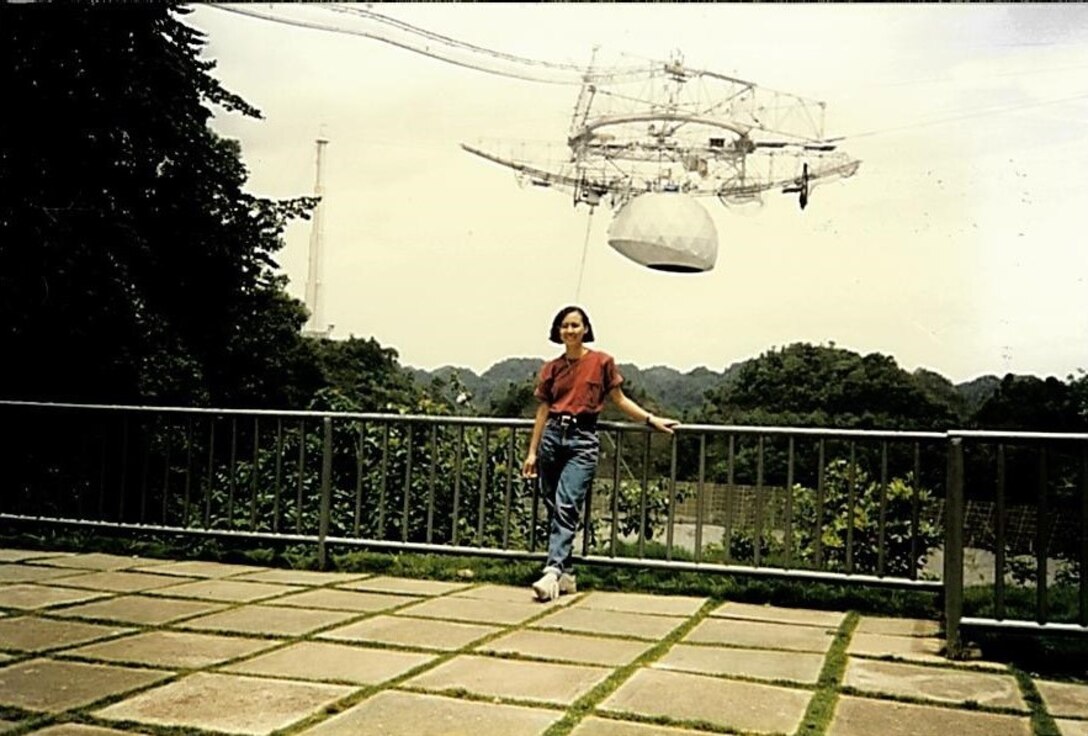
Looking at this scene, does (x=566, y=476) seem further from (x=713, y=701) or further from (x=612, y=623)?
(x=713, y=701)

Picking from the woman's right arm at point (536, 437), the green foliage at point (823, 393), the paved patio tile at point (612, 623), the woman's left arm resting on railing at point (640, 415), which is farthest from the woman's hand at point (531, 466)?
the green foliage at point (823, 393)

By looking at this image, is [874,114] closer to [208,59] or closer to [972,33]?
[972,33]

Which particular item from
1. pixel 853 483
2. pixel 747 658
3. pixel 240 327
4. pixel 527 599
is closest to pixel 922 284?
pixel 853 483

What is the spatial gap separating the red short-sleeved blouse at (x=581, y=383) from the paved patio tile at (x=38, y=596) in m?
1.70

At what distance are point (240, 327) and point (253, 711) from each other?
231 inches

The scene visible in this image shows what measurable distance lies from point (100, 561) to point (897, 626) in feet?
Answer: 10.3

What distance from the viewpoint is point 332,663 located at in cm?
286

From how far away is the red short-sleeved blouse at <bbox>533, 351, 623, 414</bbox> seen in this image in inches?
161

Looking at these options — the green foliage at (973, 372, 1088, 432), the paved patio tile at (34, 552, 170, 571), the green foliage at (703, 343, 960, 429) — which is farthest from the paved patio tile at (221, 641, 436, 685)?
the green foliage at (973, 372, 1088, 432)

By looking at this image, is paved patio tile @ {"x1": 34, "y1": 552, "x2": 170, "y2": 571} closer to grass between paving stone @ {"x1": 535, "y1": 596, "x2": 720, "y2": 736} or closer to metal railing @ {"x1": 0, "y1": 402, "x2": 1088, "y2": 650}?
metal railing @ {"x1": 0, "y1": 402, "x2": 1088, "y2": 650}

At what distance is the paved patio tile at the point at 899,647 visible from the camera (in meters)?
3.10

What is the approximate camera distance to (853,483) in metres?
3.84

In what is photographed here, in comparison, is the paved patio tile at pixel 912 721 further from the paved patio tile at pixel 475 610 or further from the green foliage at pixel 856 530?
the green foliage at pixel 856 530

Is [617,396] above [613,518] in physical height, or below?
above
